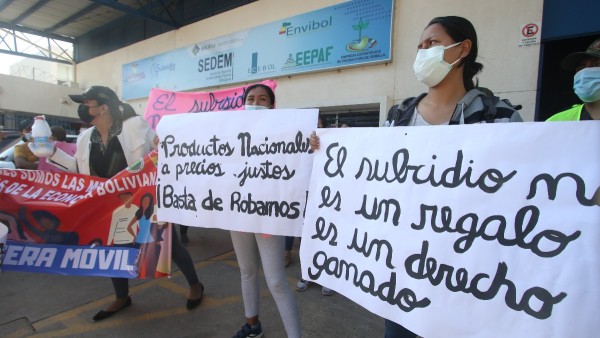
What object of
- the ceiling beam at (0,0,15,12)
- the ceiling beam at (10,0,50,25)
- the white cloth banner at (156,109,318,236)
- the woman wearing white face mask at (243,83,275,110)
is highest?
the ceiling beam at (10,0,50,25)

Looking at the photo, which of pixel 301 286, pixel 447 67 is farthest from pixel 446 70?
pixel 301 286

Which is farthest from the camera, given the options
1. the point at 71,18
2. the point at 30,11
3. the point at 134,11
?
the point at 71,18

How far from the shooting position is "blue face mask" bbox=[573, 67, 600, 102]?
2.03 m

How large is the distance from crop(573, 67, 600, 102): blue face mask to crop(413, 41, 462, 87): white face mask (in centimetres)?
126

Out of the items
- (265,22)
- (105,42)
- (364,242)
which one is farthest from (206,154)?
(105,42)

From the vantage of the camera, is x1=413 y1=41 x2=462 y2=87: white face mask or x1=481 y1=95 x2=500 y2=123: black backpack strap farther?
x1=413 y1=41 x2=462 y2=87: white face mask

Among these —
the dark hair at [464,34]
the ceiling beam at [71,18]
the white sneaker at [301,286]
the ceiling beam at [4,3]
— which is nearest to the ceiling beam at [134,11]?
the ceiling beam at [71,18]

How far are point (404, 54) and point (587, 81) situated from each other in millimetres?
4745

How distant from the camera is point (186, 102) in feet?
12.6

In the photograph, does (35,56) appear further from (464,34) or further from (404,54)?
(464,34)

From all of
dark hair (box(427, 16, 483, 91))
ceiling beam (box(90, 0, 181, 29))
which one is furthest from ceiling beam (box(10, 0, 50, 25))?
dark hair (box(427, 16, 483, 91))

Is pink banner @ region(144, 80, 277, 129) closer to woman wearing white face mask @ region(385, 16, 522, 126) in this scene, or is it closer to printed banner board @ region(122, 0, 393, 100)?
woman wearing white face mask @ region(385, 16, 522, 126)

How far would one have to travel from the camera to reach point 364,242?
140 centimetres

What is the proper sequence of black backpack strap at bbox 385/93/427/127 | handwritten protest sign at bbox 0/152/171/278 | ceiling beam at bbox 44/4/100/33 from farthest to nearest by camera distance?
1. ceiling beam at bbox 44/4/100/33
2. handwritten protest sign at bbox 0/152/171/278
3. black backpack strap at bbox 385/93/427/127
